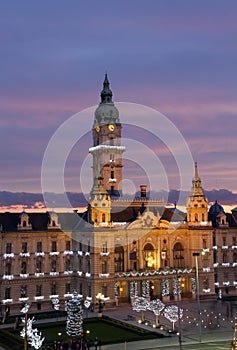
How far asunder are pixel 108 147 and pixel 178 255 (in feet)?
101

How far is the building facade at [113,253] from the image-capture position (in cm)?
8688

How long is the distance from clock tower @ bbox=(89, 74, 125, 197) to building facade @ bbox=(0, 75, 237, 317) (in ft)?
51.2

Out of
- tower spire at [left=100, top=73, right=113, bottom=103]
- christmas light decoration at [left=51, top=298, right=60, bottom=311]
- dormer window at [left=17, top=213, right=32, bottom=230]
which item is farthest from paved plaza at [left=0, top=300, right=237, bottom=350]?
tower spire at [left=100, top=73, right=113, bottom=103]

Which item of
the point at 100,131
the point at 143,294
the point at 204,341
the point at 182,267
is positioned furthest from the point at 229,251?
the point at 204,341

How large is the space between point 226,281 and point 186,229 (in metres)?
13.7

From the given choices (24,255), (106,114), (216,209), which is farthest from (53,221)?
(216,209)

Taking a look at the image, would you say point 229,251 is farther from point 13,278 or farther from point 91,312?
point 13,278

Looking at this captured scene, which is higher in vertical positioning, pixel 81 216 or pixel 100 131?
pixel 100 131

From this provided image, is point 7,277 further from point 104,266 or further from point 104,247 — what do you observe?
point 104,247

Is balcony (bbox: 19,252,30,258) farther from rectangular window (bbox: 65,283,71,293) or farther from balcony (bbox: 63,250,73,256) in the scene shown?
rectangular window (bbox: 65,283,71,293)

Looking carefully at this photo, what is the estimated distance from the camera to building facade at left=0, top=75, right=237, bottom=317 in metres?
86.9

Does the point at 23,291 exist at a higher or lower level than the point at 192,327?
higher

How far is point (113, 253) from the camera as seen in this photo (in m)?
88.1

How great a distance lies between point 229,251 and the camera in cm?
10225
